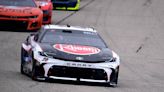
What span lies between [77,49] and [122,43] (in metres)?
10.9

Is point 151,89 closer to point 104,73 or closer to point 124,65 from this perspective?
point 104,73

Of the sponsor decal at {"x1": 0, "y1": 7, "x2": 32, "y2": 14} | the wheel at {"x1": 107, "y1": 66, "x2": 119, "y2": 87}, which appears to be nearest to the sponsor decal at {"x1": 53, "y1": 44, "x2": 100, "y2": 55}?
the wheel at {"x1": 107, "y1": 66, "x2": 119, "y2": 87}

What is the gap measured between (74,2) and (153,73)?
783 inches

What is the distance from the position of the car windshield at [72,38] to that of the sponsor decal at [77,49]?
0.32 metres

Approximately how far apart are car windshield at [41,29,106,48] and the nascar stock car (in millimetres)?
9771

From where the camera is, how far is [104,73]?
1433 centimetres

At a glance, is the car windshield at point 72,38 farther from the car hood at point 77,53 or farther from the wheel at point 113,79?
the wheel at point 113,79

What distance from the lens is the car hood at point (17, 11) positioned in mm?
25391

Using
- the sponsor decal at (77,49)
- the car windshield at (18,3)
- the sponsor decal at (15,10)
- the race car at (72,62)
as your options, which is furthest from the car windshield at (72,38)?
the car windshield at (18,3)

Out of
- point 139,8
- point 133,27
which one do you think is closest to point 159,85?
point 133,27

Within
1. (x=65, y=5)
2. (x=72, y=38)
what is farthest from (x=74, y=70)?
(x=65, y=5)

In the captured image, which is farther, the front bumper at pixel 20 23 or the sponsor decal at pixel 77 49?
the front bumper at pixel 20 23

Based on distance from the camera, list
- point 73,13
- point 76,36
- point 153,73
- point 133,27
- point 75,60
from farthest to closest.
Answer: point 73,13, point 133,27, point 153,73, point 76,36, point 75,60

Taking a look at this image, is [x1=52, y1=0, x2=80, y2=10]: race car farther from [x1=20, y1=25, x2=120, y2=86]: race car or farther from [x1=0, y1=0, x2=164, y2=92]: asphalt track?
[x1=20, y1=25, x2=120, y2=86]: race car
